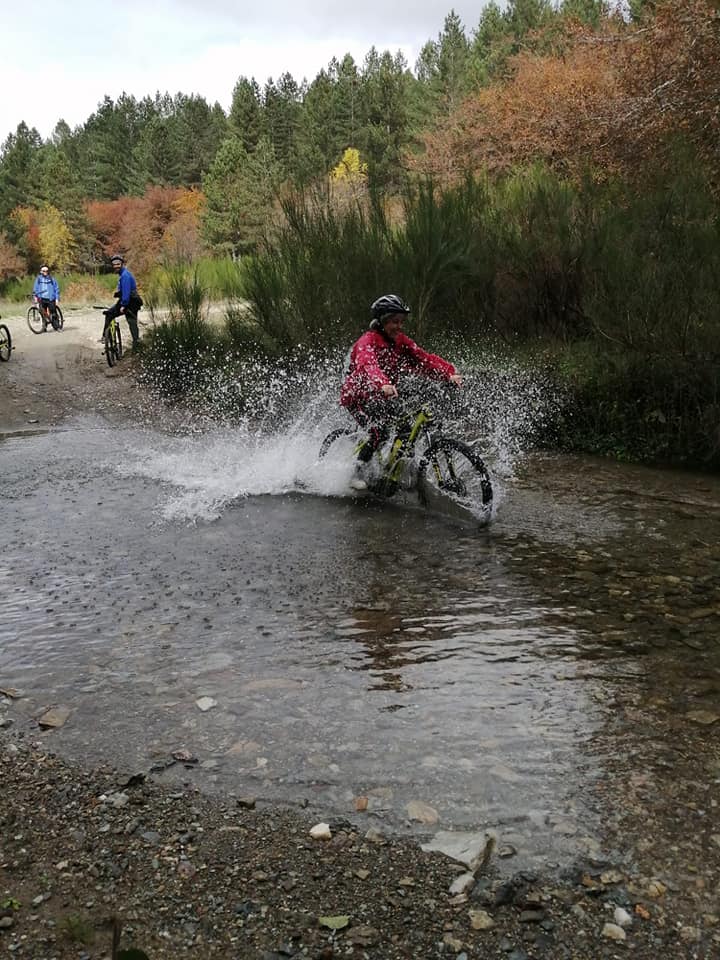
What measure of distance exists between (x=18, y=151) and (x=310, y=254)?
8069 cm

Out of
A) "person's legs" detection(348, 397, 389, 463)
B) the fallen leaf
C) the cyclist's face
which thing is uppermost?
the cyclist's face

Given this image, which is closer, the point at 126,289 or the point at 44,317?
the point at 126,289

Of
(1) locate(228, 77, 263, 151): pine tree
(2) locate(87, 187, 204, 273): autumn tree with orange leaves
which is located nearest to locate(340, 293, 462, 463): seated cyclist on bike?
(2) locate(87, 187, 204, 273): autumn tree with orange leaves

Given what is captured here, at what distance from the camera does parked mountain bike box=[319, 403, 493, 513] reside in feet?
25.4

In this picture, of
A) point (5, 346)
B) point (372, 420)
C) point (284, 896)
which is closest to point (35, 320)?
point (5, 346)

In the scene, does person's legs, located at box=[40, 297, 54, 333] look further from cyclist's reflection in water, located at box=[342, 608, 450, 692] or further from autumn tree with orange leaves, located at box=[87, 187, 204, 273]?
autumn tree with orange leaves, located at box=[87, 187, 204, 273]

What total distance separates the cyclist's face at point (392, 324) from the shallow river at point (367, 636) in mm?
1733

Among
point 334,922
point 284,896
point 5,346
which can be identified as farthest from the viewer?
point 5,346

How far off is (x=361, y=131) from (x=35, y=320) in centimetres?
4248

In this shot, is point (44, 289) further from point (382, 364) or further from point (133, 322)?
point (382, 364)

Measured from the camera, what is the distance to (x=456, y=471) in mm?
7824

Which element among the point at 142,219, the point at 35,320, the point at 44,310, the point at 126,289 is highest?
the point at 142,219

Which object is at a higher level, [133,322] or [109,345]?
[133,322]

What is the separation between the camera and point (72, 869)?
3.07 meters
